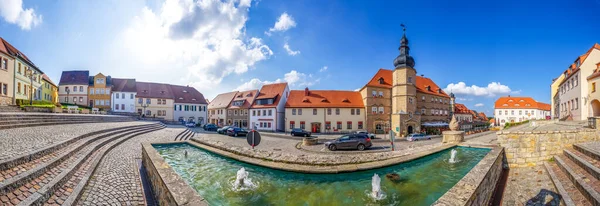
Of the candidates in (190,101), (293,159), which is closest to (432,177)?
(293,159)

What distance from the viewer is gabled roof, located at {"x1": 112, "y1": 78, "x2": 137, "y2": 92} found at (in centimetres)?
5081

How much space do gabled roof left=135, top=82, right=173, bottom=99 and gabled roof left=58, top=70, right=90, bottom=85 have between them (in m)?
10.8

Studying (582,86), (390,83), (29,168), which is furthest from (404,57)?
(29,168)

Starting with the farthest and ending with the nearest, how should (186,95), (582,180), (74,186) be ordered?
(186,95) → (582,180) → (74,186)

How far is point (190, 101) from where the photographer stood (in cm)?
5553

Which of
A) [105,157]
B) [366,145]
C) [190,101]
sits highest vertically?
[190,101]

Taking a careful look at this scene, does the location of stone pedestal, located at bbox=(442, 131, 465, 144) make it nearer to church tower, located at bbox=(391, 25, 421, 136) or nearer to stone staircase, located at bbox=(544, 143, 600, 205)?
stone staircase, located at bbox=(544, 143, 600, 205)

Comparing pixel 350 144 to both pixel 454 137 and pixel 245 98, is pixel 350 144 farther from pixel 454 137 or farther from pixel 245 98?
pixel 245 98

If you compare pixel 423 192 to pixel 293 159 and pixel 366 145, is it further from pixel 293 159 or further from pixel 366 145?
pixel 366 145

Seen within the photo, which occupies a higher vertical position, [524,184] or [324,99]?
[324,99]

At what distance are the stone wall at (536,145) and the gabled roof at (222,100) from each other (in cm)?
4658

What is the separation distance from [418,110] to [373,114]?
9.13 meters

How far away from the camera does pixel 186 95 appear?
56562 millimetres

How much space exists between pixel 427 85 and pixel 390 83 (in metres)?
10.1
